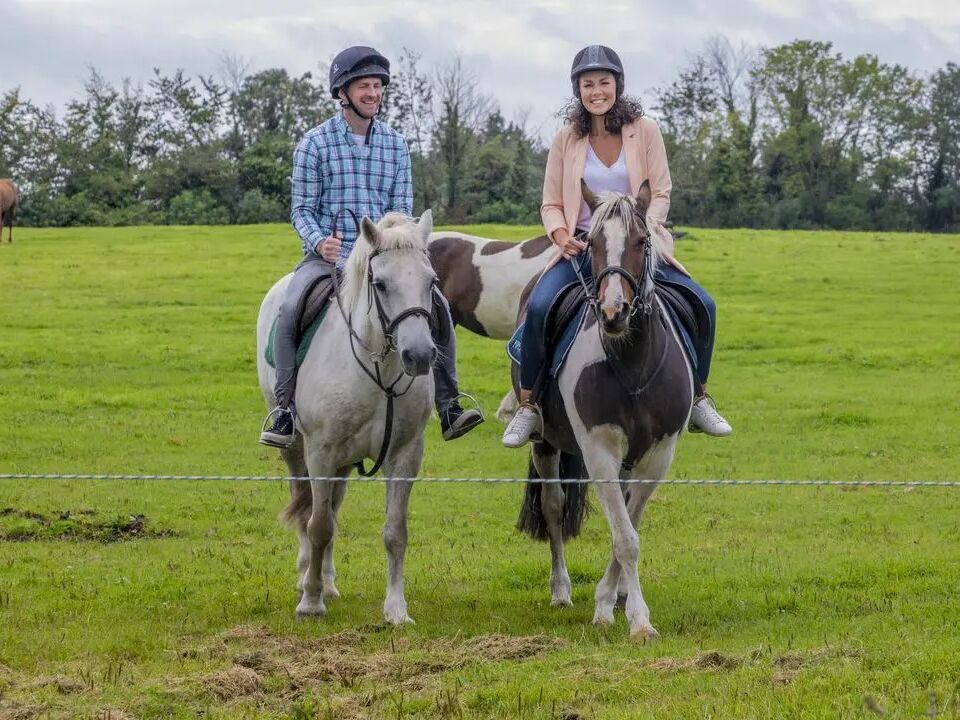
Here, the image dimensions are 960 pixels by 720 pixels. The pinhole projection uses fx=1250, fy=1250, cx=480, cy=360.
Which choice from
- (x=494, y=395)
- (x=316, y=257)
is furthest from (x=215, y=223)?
(x=316, y=257)

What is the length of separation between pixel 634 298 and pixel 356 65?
263cm

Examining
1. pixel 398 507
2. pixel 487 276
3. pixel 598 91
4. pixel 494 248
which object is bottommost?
pixel 398 507

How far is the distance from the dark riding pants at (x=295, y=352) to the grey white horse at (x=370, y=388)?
0.29ft

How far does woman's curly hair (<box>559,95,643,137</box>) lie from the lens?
7.77 meters

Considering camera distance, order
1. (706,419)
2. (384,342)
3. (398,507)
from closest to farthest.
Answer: (384,342)
(398,507)
(706,419)

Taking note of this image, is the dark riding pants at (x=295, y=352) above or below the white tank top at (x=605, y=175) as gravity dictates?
below

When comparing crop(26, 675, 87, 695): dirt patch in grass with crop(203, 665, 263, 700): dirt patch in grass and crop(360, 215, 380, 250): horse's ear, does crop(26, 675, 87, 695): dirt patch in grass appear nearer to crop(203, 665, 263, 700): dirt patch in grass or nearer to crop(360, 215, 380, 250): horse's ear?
crop(203, 665, 263, 700): dirt patch in grass

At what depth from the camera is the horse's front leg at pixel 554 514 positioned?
27.0 ft

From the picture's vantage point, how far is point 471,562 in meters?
9.49

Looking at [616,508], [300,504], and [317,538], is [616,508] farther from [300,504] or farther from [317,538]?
[300,504]

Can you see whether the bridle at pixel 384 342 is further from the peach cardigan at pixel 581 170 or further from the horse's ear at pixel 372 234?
the peach cardigan at pixel 581 170

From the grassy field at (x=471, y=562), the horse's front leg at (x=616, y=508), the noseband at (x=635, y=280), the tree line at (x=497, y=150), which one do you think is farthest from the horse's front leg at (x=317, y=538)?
the tree line at (x=497, y=150)

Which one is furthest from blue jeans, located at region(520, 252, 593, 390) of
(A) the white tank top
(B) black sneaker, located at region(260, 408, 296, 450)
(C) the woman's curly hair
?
(B) black sneaker, located at region(260, 408, 296, 450)

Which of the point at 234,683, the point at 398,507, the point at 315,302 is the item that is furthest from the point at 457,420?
the point at 234,683
